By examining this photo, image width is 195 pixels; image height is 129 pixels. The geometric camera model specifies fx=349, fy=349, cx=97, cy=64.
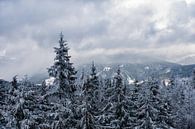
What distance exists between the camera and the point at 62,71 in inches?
1165

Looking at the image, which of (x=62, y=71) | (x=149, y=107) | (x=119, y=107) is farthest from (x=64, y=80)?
(x=149, y=107)

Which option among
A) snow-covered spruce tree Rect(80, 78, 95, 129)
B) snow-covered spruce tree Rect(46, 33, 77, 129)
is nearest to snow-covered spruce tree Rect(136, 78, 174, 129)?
snow-covered spruce tree Rect(80, 78, 95, 129)

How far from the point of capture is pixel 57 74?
29.7 meters

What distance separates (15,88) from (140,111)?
14985 millimetres

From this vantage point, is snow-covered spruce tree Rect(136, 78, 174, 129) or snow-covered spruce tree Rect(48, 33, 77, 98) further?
snow-covered spruce tree Rect(136, 78, 174, 129)

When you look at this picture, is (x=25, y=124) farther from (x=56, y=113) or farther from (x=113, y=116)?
(x=113, y=116)

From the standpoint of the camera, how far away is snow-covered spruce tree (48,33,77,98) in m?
29.7

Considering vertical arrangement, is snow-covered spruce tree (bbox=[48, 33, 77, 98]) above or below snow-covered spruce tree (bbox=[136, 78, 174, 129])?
above

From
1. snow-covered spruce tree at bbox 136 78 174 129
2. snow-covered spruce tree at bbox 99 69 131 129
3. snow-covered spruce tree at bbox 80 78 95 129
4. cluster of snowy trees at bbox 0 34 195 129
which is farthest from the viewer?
snow-covered spruce tree at bbox 136 78 174 129

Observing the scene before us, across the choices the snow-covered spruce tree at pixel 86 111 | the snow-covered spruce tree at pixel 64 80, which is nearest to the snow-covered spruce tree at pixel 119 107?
the snow-covered spruce tree at pixel 86 111

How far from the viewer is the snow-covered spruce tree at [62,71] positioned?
29.7 meters

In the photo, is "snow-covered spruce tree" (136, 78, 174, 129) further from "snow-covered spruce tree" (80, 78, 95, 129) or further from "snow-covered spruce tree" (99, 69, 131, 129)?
"snow-covered spruce tree" (80, 78, 95, 129)

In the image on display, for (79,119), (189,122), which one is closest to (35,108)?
(79,119)

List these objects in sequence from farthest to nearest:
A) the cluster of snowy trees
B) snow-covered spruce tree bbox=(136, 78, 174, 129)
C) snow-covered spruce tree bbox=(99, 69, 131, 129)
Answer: snow-covered spruce tree bbox=(136, 78, 174, 129) → snow-covered spruce tree bbox=(99, 69, 131, 129) → the cluster of snowy trees
